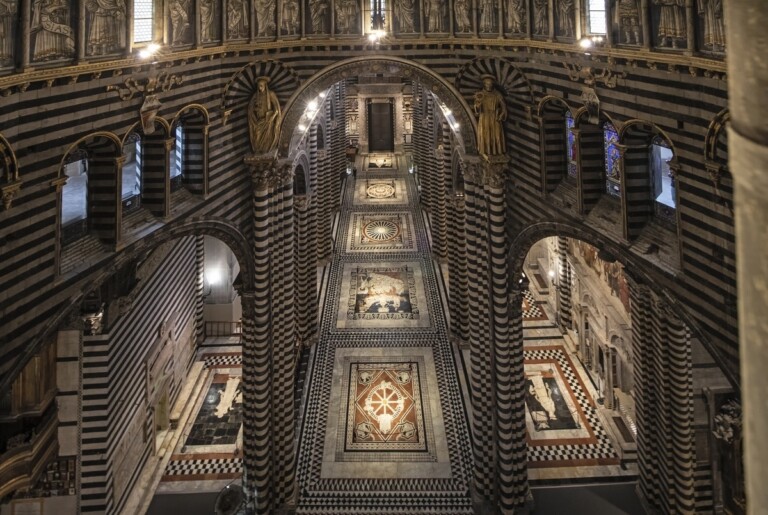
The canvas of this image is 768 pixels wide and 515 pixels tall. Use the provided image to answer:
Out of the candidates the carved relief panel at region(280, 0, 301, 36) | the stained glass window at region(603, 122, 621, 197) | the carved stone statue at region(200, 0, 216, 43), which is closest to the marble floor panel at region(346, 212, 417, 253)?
the carved relief panel at region(280, 0, 301, 36)

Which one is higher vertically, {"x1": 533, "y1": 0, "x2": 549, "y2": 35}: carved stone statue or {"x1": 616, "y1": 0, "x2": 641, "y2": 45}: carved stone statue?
{"x1": 533, "y1": 0, "x2": 549, "y2": 35}: carved stone statue

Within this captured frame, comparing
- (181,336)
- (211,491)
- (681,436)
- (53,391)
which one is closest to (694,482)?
(681,436)

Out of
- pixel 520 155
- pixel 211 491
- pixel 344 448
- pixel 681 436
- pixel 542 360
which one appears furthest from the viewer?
pixel 542 360

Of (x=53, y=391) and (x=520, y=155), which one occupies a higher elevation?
(x=520, y=155)

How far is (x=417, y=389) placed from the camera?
17.1 metres

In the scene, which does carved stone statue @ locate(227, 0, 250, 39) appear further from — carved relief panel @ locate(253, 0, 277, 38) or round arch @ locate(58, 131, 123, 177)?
round arch @ locate(58, 131, 123, 177)

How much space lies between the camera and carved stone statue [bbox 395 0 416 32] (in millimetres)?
12641

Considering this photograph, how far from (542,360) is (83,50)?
50.2 feet

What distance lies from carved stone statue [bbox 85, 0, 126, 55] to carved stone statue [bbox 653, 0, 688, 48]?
7.95m

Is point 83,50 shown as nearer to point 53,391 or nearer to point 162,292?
point 53,391

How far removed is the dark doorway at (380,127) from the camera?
48.6 metres

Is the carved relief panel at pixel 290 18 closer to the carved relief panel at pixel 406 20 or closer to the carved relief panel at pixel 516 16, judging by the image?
the carved relief panel at pixel 406 20

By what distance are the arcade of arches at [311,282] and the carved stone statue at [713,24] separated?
0.06 metres

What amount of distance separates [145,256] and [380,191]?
25.5m
